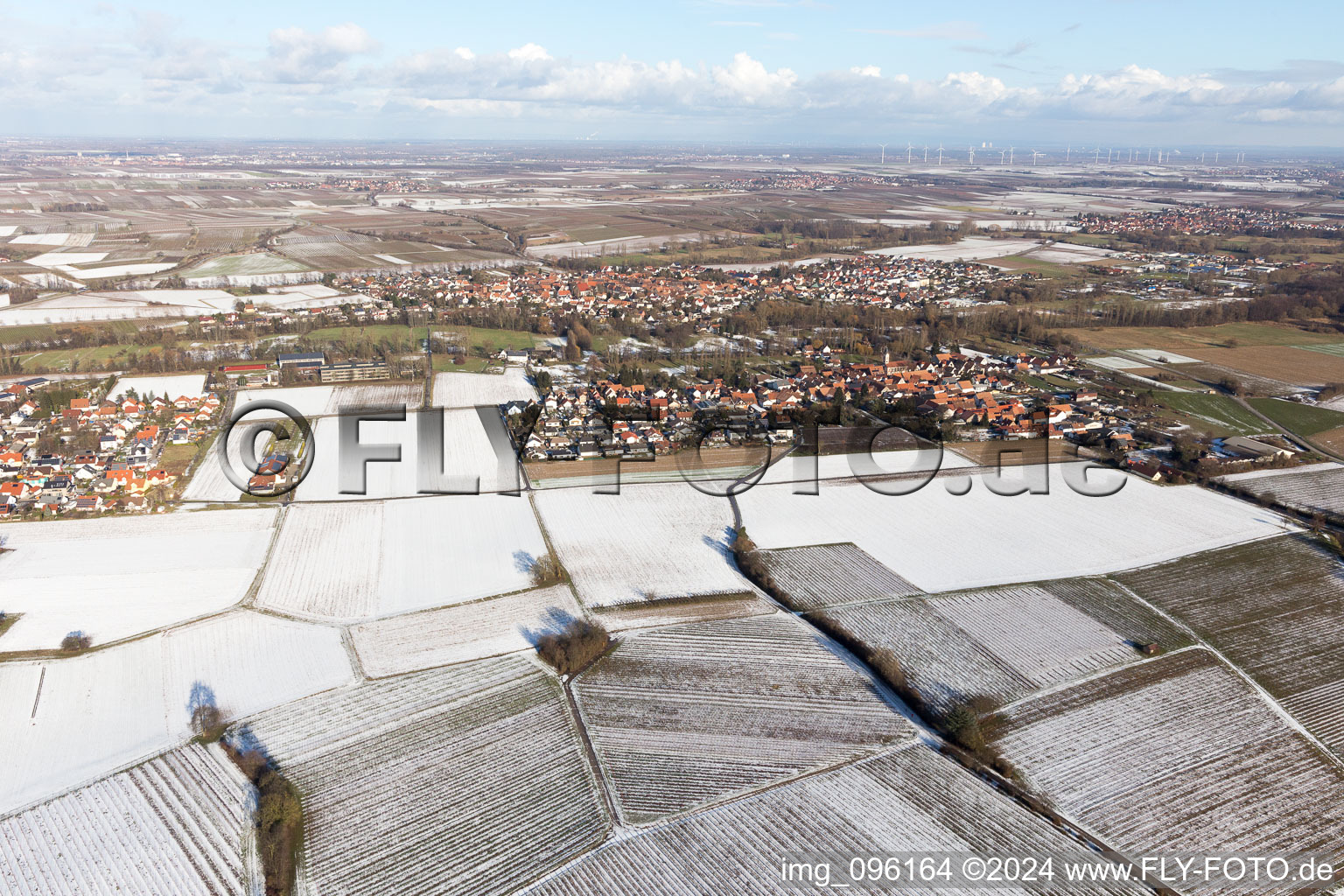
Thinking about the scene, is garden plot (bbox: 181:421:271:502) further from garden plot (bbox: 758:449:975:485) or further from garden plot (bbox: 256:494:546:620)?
garden plot (bbox: 758:449:975:485)

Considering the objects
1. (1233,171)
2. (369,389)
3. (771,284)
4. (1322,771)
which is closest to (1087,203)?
(771,284)

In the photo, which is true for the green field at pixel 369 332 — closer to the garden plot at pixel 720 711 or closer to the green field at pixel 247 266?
the green field at pixel 247 266

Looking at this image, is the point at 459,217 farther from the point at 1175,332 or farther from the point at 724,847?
the point at 724,847

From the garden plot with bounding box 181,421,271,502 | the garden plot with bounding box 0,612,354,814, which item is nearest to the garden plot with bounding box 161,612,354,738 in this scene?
the garden plot with bounding box 0,612,354,814

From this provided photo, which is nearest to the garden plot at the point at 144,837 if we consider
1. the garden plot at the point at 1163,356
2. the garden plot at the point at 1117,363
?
the garden plot at the point at 1117,363

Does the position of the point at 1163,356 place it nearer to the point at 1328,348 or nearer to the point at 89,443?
the point at 1328,348

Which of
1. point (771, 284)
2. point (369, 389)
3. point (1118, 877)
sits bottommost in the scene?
point (1118, 877)
